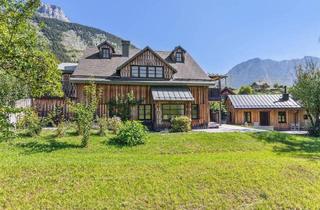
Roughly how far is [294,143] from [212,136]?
6.00 m

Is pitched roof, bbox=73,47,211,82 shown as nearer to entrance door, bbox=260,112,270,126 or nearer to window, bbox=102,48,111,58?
window, bbox=102,48,111,58

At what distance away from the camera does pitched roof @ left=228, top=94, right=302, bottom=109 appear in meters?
36.4

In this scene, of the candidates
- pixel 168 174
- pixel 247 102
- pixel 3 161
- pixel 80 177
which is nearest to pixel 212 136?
pixel 168 174

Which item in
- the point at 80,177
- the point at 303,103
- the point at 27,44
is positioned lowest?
the point at 80,177

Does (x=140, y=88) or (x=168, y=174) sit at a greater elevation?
(x=140, y=88)

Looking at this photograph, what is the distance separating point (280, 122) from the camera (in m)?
36.6

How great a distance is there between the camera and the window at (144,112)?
85.4 ft

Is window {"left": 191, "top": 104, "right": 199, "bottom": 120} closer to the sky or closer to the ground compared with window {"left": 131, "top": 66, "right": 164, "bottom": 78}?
closer to the ground

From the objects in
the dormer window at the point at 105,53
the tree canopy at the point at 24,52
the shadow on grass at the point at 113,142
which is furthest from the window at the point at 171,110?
the tree canopy at the point at 24,52

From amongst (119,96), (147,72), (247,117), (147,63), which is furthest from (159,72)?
(247,117)

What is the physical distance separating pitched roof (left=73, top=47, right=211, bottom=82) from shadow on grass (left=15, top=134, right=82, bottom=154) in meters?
10.1

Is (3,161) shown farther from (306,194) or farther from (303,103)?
(303,103)

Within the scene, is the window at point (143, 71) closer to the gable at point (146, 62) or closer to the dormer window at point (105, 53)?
the gable at point (146, 62)

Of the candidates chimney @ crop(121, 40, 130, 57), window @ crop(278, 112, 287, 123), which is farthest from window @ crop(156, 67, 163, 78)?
window @ crop(278, 112, 287, 123)
